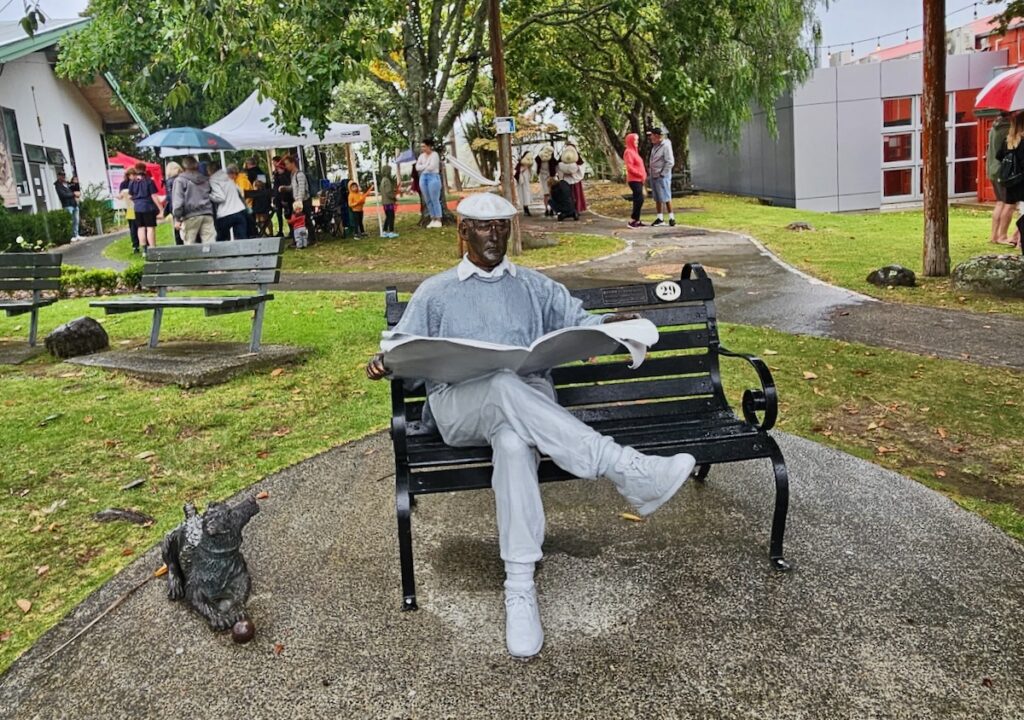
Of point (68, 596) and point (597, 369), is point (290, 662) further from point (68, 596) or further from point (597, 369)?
point (597, 369)

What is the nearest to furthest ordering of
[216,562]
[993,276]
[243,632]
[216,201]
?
[243,632] → [216,562] → [993,276] → [216,201]

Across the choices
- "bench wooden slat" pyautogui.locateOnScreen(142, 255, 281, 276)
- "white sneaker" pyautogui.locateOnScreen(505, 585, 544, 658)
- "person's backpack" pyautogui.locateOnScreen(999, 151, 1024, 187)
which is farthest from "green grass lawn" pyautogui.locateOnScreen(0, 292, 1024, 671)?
"person's backpack" pyautogui.locateOnScreen(999, 151, 1024, 187)

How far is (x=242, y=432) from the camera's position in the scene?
5527 millimetres

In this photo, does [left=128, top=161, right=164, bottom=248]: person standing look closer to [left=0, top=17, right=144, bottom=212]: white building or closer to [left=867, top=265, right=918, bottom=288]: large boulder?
[left=0, top=17, right=144, bottom=212]: white building

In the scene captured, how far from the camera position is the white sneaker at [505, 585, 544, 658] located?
9.52 feet

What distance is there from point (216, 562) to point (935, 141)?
932 cm

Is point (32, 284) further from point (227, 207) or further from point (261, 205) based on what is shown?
point (261, 205)

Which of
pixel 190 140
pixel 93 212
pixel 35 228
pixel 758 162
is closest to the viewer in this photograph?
pixel 190 140

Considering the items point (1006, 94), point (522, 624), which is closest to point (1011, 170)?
point (1006, 94)

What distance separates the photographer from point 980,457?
4.64 m

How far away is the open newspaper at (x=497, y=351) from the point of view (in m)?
2.95

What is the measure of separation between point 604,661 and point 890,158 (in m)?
25.1

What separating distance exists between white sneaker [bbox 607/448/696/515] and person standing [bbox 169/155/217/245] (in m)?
11.5

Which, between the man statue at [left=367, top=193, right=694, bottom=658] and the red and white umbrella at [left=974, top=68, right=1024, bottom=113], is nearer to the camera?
the man statue at [left=367, top=193, right=694, bottom=658]
